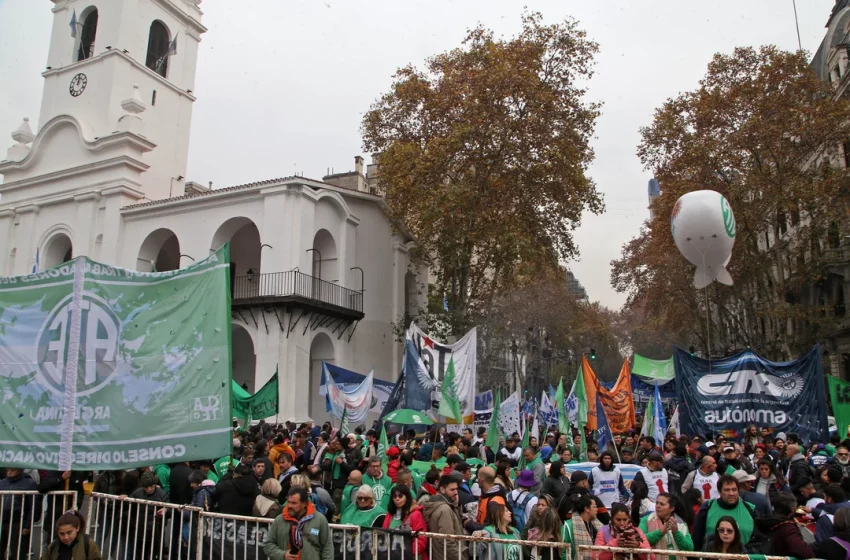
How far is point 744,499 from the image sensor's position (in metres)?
6.61

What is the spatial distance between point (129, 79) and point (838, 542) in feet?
109

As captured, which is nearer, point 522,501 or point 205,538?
point 205,538

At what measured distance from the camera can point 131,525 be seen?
274 inches

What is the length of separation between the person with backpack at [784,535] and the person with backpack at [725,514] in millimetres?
644

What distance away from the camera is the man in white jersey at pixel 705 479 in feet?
25.0

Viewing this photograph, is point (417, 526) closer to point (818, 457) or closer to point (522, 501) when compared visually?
point (522, 501)

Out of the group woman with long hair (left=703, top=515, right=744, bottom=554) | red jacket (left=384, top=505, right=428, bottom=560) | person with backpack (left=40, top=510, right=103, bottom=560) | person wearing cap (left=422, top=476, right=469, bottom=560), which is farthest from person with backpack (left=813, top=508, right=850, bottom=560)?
person with backpack (left=40, top=510, right=103, bottom=560)

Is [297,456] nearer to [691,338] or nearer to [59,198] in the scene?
[59,198]

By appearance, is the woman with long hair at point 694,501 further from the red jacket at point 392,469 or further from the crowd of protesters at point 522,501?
the red jacket at point 392,469

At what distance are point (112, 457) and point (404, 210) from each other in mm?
21532

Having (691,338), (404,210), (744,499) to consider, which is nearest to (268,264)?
(404,210)

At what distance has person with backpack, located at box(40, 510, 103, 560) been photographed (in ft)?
17.0

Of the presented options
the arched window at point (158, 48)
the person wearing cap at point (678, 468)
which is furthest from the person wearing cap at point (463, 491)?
the arched window at point (158, 48)

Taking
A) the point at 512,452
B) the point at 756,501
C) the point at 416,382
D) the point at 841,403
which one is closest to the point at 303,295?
the point at 416,382
